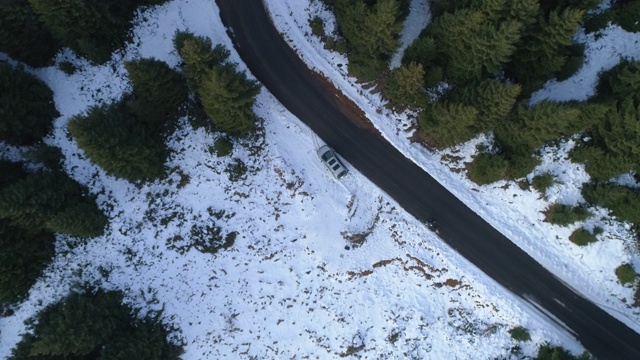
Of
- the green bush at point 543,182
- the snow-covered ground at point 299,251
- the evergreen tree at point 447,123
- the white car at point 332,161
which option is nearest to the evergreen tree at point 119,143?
the snow-covered ground at point 299,251

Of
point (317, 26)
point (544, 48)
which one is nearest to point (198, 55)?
point (317, 26)

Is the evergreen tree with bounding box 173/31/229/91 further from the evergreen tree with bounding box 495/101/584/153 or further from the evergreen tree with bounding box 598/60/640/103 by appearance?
the evergreen tree with bounding box 598/60/640/103

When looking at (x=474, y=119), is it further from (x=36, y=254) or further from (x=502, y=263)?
(x=36, y=254)

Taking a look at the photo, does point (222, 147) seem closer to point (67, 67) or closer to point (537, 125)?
point (67, 67)

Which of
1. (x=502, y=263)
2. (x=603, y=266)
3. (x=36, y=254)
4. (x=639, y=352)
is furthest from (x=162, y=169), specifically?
(x=639, y=352)

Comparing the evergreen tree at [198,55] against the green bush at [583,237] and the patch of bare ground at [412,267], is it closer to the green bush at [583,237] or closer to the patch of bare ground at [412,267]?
the patch of bare ground at [412,267]

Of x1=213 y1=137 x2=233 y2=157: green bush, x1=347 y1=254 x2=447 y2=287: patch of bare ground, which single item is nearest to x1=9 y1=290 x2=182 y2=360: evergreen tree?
x1=213 y1=137 x2=233 y2=157: green bush
